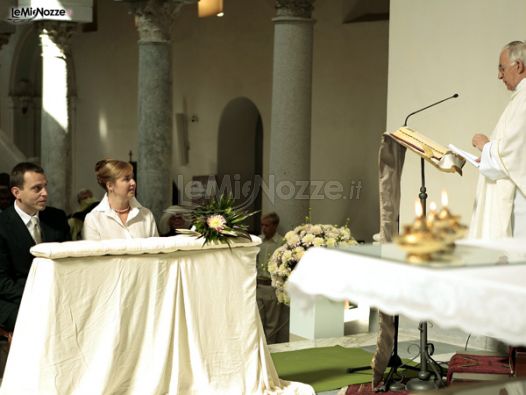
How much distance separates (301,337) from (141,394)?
334 cm

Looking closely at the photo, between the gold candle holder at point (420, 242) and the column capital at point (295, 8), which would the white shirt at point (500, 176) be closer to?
the gold candle holder at point (420, 242)

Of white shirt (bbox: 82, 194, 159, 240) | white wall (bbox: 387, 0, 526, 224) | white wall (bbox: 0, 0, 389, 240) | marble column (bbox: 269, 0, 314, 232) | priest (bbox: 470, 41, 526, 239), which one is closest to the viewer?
white shirt (bbox: 82, 194, 159, 240)

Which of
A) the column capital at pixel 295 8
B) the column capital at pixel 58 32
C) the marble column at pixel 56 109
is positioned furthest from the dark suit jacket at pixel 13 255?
the column capital at pixel 58 32

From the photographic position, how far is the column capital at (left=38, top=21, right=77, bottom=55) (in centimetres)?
1652

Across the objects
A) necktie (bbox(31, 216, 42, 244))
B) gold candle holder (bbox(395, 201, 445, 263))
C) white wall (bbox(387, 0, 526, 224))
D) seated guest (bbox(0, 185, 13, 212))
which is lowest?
seated guest (bbox(0, 185, 13, 212))

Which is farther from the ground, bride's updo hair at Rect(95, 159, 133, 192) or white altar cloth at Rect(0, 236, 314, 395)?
bride's updo hair at Rect(95, 159, 133, 192)

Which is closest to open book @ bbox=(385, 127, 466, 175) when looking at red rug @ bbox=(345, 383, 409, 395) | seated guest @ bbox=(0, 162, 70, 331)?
red rug @ bbox=(345, 383, 409, 395)

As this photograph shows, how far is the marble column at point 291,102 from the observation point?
1242 centimetres

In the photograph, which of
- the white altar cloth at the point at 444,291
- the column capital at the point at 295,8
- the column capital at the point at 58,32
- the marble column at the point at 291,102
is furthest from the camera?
the column capital at the point at 58,32

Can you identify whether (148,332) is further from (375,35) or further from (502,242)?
(375,35)

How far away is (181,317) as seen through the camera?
6.14 metres

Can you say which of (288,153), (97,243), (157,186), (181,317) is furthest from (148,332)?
(157,186)

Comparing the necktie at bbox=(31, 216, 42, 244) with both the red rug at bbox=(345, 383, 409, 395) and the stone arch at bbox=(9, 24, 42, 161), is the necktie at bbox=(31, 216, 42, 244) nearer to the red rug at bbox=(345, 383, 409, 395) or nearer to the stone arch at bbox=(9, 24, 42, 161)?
the red rug at bbox=(345, 383, 409, 395)

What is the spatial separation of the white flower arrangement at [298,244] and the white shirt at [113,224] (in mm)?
2445
